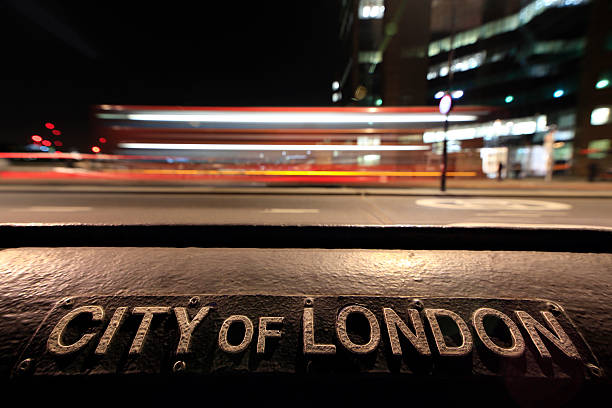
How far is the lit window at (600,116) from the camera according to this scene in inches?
949

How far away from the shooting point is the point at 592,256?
252cm

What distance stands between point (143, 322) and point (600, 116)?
3805cm

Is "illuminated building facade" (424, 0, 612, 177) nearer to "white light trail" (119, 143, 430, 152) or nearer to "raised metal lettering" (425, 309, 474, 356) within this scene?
"white light trail" (119, 143, 430, 152)

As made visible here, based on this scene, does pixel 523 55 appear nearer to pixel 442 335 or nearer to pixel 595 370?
pixel 595 370

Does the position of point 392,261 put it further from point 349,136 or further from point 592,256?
point 349,136

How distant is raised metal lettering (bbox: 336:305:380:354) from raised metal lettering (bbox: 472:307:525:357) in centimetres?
57

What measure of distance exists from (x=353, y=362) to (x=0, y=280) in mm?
2720

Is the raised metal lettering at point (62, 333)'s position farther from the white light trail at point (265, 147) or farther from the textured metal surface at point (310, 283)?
the white light trail at point (265, 147)

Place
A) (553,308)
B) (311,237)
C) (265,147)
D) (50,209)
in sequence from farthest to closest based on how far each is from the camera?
(265,147) → (50,209) → (311,237) → (553,308)

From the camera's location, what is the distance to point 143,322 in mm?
1492

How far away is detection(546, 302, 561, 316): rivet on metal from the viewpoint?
1659mm

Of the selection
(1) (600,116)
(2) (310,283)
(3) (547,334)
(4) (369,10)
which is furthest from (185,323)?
(4) (369,10)

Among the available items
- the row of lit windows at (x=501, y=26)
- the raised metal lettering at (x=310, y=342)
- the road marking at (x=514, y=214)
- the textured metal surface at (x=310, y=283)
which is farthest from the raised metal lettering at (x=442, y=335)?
the row of lit windows at (x=501, y=26)

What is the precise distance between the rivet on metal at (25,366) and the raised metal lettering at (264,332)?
1.17 m
